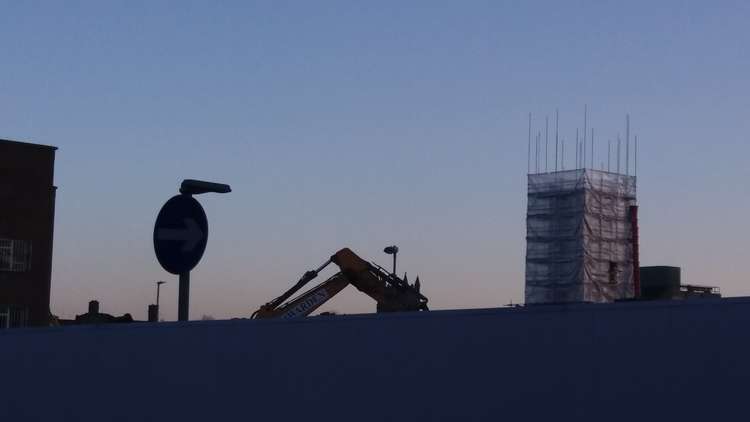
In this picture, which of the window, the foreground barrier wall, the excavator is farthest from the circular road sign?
the window

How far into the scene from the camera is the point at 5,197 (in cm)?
4462

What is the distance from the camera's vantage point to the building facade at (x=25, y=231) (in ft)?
146

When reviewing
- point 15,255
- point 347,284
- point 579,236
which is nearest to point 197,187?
point 347,284

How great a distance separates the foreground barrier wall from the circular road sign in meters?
0.68

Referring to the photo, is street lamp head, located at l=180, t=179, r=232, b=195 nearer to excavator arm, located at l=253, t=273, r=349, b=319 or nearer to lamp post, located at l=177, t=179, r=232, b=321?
lamp post, located at l=177, t=179, r=232, b=321

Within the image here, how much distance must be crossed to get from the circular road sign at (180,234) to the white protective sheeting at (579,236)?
3715cm

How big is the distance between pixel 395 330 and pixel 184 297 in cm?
366

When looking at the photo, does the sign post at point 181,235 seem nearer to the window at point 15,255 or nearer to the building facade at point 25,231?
the building facade at point 25,231

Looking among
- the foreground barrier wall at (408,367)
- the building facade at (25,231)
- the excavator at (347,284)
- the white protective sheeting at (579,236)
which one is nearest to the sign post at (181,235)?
the foreground barrier wall at (408,367)

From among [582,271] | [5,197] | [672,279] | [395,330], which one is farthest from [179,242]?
[582,271]

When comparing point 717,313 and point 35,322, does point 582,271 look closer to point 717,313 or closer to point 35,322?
point 35,322

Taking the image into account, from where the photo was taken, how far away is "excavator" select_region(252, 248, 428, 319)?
3259cm

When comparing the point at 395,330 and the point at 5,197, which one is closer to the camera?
the point at 395,330

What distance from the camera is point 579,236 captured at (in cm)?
4828
